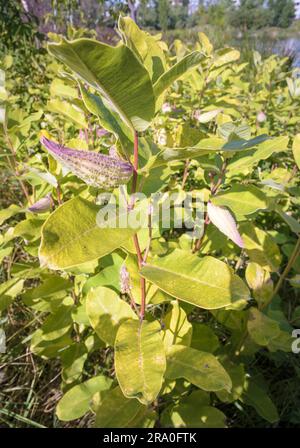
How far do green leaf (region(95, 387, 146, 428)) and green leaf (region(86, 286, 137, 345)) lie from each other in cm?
17

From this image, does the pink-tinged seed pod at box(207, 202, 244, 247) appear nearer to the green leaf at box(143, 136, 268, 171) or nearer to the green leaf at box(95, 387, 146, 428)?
the green leaf at box(143, 136, 268, 171)

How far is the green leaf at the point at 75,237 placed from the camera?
1.95ft

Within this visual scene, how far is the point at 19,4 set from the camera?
13.9ft

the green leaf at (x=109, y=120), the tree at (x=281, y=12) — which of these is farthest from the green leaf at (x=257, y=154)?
the tree at (x=281, y=12)

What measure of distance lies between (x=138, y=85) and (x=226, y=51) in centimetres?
142

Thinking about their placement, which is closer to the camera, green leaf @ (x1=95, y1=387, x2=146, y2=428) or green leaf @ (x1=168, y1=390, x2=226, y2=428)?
green leaf @ (x1=95, y1=387, x2=146, y2=428)

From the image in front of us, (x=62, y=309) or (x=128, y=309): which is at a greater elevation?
(x=128, y=309)

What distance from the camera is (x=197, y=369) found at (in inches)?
35.0

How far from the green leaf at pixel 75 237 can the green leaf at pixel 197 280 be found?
0.45 ft

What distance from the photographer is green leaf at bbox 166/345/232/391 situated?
0.83 meters

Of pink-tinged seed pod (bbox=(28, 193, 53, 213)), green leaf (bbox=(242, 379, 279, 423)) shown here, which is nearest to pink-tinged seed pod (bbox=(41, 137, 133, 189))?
pink-tinged seed pod (bbox=(28, 193, 53, 213))

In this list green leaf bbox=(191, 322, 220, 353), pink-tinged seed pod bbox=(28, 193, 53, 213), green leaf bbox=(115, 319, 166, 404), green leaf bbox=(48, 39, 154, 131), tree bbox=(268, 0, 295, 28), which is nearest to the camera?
green leaf bbox=(48, 39, 154, 131)
